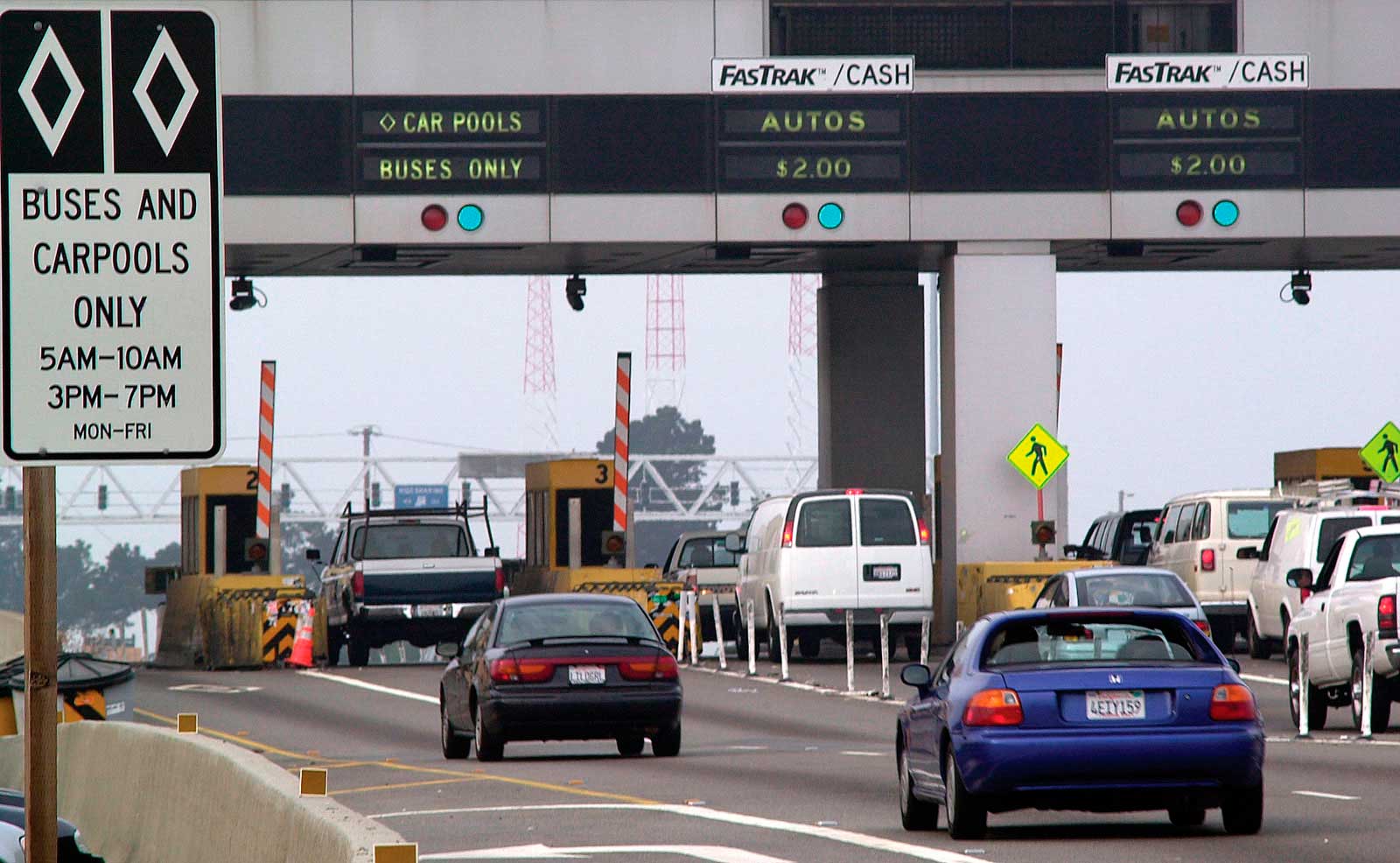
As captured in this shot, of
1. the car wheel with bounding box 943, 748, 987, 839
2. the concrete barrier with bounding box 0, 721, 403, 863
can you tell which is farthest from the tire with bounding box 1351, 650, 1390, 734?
the concrete barrier with bounding box 0, 721, 403, 863

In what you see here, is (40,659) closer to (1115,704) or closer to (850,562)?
(1115,704)

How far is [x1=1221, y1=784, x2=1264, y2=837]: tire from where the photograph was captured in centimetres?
1378

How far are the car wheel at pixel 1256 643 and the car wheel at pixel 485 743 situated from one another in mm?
13409

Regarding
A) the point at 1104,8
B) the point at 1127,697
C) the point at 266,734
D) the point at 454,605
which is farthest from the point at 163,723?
the point at 1104,8

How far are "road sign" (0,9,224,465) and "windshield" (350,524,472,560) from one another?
29.0 m

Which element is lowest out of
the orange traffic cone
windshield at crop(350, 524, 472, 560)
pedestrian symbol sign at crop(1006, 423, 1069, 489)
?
the orange traffic cone

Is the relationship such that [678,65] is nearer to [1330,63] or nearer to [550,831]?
[1330,63]

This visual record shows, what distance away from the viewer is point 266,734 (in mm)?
24422

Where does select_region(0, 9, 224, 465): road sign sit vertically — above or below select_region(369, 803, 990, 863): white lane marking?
above

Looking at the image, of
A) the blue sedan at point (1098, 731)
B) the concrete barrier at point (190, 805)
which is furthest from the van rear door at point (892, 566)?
the blue sedan at point (1098, 731)

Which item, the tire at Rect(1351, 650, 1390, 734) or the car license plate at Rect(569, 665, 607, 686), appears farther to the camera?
the tire at Rect(1351, 650, 1390, 734)

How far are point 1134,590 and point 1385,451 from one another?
12.4 meters

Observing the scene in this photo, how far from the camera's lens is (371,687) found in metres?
31.3

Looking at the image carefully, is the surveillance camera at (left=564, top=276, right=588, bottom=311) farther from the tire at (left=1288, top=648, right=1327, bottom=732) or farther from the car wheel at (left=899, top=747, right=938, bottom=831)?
the car wheel at (left=899, top=747, right=938, bottom=831)
